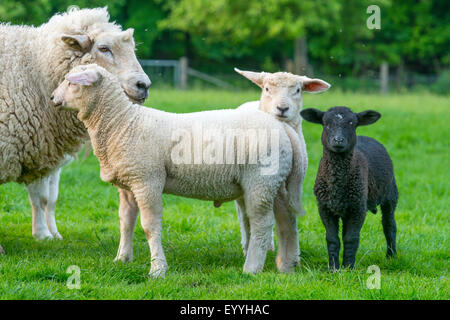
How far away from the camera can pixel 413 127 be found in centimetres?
1486

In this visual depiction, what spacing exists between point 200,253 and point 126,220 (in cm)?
84

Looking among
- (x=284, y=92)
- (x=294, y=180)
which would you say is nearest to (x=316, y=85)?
(x=284, y=92)

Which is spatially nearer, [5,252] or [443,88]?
[5,252]

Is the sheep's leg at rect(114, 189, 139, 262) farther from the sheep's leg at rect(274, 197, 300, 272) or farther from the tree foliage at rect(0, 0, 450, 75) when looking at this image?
the tree foliage at rect(0, 0, 450, 75)

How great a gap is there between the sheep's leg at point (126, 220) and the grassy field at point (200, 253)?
13 cm

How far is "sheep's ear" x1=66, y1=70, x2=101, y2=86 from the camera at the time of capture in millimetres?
5020

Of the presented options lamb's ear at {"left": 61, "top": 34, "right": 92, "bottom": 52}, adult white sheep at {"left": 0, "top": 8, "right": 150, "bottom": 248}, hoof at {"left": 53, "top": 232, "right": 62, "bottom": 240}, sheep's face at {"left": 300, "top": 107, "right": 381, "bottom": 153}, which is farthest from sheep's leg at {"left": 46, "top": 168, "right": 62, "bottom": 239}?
A: sheep's face at {"left": 300, "top": 107, "right": 381, "bottom": 153}

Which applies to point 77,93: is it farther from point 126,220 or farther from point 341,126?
point 341,126

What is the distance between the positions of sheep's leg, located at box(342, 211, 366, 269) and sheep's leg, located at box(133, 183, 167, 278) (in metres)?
1.49

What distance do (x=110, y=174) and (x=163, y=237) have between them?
1.87m

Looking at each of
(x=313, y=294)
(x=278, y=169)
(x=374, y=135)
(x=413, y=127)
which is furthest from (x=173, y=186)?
(x=413, y=127)

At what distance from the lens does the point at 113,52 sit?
5.75 meters

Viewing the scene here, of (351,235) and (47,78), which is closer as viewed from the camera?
(351,235)

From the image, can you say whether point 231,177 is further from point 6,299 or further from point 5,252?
point 5,252
